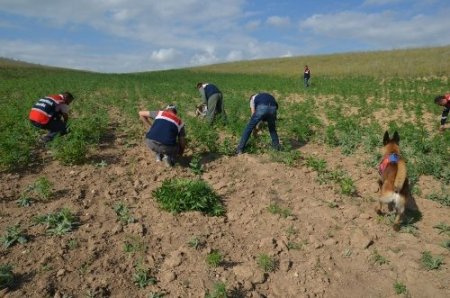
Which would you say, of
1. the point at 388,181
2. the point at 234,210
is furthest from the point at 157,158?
the point at 388,181

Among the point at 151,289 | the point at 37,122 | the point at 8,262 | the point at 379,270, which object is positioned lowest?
the point at 379,270

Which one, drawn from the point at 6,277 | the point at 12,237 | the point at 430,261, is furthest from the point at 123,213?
the point at 430,261

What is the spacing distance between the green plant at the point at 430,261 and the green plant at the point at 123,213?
405 centimetres

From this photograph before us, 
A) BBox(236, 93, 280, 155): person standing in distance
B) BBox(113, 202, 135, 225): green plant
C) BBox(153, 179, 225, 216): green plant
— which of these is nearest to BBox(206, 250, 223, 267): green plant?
BBox(153, 179, 225, 216): green plant

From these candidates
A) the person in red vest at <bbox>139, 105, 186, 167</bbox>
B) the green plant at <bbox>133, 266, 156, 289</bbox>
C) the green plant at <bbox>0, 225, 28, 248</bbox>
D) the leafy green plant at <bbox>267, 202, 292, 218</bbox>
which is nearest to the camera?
the green plant at <bbox>133, 266, 156, 289</bbox>

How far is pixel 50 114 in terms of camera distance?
344 inches

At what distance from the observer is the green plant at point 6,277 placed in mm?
4344

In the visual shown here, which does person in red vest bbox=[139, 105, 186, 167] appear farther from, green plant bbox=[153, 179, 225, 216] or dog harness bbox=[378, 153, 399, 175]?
dog harness bbox=[378, 153, 399, 175]

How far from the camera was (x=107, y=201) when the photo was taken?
632cm

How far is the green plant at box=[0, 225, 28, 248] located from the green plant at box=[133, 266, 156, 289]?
157cm

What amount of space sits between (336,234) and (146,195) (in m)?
3.08

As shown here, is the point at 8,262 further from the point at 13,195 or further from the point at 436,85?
the point at 436,85

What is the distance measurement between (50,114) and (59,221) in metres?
3.96

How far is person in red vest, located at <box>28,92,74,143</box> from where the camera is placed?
8.66 meters
